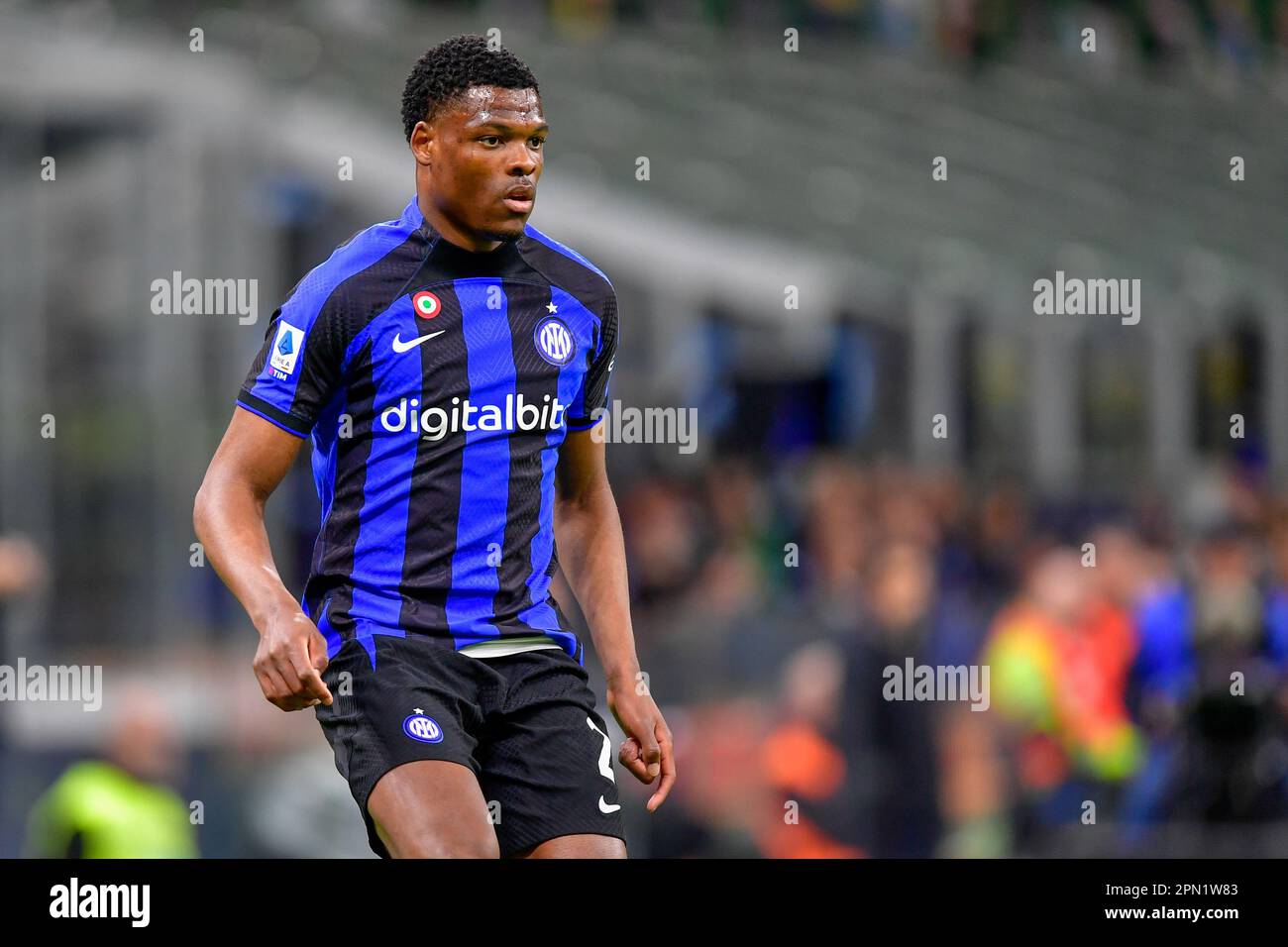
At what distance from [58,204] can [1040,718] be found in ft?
20.0

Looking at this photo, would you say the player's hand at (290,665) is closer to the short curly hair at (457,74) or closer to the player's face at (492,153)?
the player's face at (492,153)

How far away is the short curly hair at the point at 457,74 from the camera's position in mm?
4367

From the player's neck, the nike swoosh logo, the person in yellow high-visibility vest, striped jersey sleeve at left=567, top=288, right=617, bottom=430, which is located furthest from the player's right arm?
the person in yellow high-visibility vest

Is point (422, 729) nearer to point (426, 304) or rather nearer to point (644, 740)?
point (644, 740)

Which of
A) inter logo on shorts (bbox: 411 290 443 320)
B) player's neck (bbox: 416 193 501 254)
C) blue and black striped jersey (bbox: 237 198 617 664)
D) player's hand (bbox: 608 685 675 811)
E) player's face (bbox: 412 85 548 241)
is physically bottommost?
player's hand (bbox: 608 685 675 811)

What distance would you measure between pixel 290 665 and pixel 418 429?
0.67m

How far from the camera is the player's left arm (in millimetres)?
4582

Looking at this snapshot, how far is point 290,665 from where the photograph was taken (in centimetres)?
389

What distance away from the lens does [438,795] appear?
4086 millimetres

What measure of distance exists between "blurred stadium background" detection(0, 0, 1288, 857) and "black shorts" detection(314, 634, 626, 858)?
16.6ft

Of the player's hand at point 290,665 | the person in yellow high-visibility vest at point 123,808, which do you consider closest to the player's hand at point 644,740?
the player's hand at point 290,665

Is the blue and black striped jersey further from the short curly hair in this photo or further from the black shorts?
the short curly hair

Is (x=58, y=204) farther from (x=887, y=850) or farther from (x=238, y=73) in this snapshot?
(x=887, y=850)
